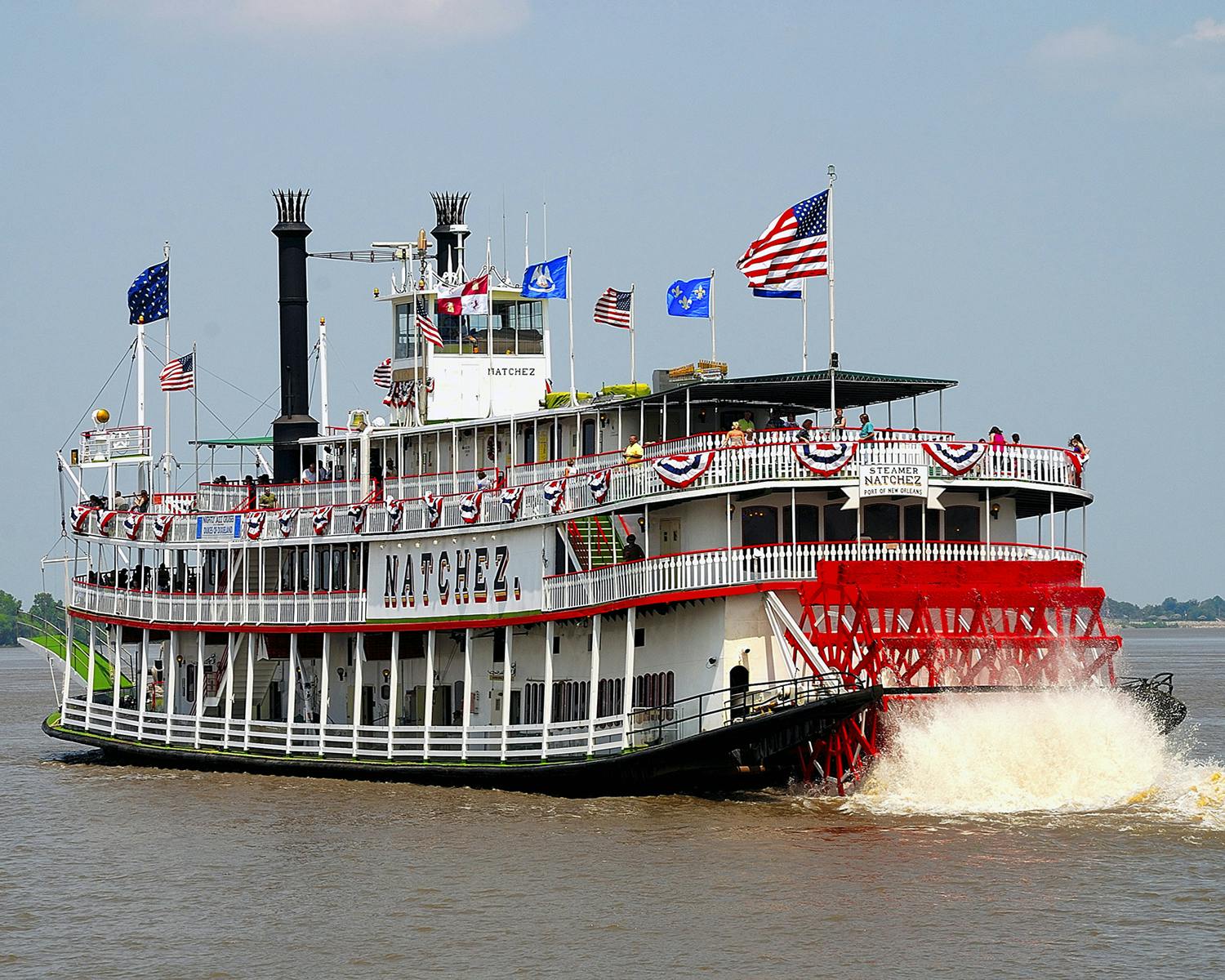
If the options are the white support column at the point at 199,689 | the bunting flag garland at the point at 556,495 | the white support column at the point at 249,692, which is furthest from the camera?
Answer: the white support column at the point at 199,689

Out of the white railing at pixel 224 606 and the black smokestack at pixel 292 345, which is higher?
the black smokestack at pixel 292 345

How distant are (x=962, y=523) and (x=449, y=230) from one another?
55.5ft

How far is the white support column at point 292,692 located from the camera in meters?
36.6

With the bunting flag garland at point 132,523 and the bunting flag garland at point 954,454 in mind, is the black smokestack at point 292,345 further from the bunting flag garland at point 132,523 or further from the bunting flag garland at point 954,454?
the bunting flag garland at point 954,454

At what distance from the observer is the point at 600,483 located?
31672mm

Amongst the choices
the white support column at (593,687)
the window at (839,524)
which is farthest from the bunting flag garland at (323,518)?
the window at (839,524)

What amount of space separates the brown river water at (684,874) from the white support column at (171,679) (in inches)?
183

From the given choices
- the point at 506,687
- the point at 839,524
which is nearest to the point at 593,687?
the point at 506,687

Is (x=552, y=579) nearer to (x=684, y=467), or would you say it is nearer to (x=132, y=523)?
(x=684, y=467)

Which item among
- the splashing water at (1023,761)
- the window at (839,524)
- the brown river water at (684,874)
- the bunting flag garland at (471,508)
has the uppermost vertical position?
the bunting flag garland at (471,508)

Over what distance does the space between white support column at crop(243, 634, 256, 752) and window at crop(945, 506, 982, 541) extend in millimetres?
13988

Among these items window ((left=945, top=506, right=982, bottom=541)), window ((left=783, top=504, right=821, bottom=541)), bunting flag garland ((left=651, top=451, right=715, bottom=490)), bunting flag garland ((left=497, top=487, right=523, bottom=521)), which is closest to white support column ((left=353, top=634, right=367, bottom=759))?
bunting flag garland ((left=497, top=487, right=523, bottom=521))

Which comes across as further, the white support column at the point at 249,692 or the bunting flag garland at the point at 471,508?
the white support column at the point at 249,692

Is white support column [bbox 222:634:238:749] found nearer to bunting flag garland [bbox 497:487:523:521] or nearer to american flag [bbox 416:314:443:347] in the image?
american flag [bbox 416:314:443:347]
